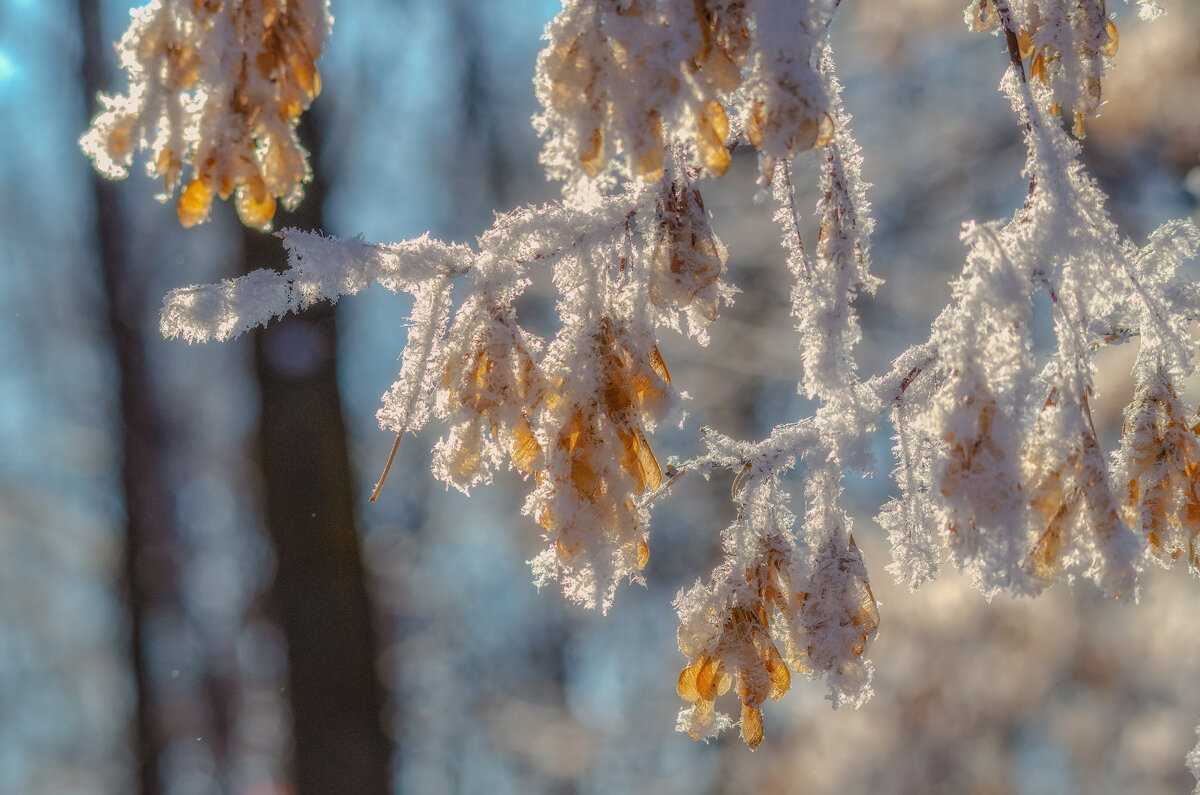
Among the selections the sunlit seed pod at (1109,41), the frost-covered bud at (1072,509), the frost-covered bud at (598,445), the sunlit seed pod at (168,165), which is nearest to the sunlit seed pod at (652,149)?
the frost-covered bud at (598,445)

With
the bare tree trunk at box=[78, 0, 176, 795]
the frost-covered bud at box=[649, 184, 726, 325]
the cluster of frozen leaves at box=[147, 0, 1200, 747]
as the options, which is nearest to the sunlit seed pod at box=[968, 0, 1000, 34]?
the cluster of frozen leaves at box=[147, 0, 1200, 747]

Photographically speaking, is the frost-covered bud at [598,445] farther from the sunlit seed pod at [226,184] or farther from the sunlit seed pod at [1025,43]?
the sunlit seed pod at [1025,43]

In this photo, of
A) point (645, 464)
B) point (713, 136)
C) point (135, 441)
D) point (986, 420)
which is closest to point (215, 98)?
point (713, 136)

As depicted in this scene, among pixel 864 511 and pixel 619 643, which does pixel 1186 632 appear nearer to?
pixel 864 511

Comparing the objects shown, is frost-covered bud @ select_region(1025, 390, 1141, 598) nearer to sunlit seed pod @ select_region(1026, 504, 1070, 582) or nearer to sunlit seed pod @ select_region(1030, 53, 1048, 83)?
sunlit seed pod @ select_region(1026, 504, 1070, 582)

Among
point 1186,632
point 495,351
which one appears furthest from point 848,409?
point 1186,632

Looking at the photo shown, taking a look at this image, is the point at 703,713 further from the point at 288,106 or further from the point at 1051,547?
the point at 288,106
